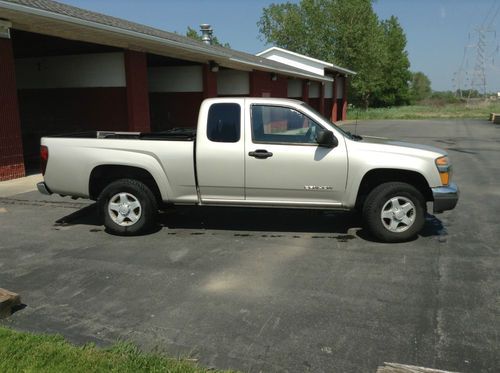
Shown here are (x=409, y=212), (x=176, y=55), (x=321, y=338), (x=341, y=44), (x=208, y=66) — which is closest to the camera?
(x=321, y=338)

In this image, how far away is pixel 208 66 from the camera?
63.0 feet

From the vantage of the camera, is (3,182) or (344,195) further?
(3,182)

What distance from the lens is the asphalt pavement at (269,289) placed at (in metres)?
3.57

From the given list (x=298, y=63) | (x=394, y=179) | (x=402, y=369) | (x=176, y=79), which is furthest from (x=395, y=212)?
(x=298, y=63)

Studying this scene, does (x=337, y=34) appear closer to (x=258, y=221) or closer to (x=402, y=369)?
(x=258, y=221)

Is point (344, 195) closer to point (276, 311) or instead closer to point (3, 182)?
point (276, 311)

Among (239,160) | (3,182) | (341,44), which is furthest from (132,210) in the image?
(341,44)

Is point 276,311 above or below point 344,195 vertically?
below

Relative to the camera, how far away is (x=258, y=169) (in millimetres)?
6160

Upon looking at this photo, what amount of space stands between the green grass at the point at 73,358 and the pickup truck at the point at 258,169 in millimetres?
3005

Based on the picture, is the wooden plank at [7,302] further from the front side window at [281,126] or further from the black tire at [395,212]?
the black tire at [395,212]

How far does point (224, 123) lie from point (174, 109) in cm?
1488

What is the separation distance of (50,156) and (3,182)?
4.78m

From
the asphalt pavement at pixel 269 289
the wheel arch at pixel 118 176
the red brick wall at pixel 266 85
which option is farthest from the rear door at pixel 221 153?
the red brick wall at pixel 266 85
